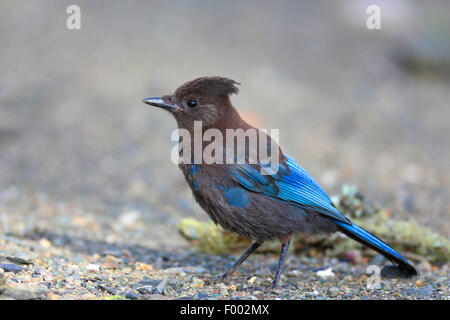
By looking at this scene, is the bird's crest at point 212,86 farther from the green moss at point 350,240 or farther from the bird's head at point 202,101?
the green moss at point 350,240

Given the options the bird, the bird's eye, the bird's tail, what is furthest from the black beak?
the bird's tail

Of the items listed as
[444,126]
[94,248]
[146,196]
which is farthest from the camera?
[444,126]

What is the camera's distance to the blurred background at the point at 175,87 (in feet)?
21.6

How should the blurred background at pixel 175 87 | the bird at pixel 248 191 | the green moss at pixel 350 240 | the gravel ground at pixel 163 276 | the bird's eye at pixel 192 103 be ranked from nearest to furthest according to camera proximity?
the gravel ground at pixel 163 276 < the bird at pixel 248 191 < the bird's eye at pixel 192 103 < the green moss at pixel 350 240 < the blurred background at pixel 175 87

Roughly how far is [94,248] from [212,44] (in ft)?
18.0

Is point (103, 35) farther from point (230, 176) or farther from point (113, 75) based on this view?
point (230, 176)

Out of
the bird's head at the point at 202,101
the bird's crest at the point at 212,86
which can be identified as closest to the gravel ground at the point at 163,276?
the bird's head at the point at 202,101

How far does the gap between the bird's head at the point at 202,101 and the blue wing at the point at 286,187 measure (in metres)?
0.48

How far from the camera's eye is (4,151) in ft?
24.7

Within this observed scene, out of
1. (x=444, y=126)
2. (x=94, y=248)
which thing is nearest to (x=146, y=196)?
(x=94, y=248)

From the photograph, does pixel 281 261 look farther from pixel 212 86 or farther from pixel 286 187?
pixel 212 86

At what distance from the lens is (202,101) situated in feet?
14.4

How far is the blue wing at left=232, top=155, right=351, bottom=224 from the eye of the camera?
418 centimetres

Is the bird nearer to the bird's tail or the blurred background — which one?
the bird's tail
